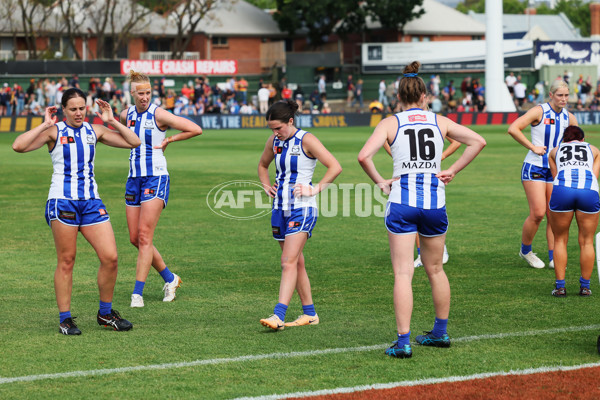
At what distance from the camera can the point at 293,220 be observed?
7934mm

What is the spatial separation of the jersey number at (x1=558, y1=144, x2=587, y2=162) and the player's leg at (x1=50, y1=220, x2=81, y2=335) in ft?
15.8

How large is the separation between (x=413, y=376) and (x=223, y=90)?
147 ft

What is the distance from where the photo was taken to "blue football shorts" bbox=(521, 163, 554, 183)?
34.8 feet

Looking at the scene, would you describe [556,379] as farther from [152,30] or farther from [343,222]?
[152,30]

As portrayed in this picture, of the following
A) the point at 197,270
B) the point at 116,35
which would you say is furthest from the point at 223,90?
the point at 197,270

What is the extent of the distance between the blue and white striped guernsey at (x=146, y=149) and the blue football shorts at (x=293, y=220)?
5.74 ft

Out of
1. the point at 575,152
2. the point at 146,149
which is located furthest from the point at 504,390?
the point at 146,149

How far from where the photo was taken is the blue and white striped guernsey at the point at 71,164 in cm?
771

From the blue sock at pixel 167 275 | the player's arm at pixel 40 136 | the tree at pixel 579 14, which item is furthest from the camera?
the tree at pixel 579 14

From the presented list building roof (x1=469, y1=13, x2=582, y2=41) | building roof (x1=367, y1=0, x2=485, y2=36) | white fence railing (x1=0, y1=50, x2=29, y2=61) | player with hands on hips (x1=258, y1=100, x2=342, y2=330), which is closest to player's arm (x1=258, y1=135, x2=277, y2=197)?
player with hands on hips (x1=258, y1=100, x2=342, y2=330)

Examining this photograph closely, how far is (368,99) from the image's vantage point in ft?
208

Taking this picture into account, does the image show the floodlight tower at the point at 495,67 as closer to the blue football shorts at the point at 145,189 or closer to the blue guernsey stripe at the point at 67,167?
the blue football shorts at the point at 145,189

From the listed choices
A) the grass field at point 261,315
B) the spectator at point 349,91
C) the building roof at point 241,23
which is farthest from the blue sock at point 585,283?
the building roof at point 241,23

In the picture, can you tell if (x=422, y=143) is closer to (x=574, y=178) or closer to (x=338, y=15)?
(x=574, y=178)
